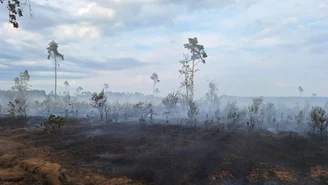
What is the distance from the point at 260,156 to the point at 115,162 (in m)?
9.40

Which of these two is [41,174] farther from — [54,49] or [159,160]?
[54,49]

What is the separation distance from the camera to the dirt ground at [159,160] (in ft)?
38.2

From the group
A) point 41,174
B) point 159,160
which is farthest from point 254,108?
point 41,174

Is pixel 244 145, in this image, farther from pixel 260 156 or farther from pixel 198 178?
pixel 198 178

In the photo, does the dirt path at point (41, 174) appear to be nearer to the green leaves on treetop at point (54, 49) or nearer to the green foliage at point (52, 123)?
the green foliage at point (52, 123)

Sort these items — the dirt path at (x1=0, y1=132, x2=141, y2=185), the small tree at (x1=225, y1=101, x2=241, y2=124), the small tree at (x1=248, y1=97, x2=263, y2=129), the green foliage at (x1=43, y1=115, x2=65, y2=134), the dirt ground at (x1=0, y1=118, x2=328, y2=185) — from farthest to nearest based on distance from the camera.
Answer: the small tree at (x1=225, y1=101, x2=241, y2=124), the small tree at (x1=248, y1=97, x2=263, y2=129), the green foliage at (x1=43, y1=115, x2=65, y2=134), the dirt ground at (x1=0, y1=118, x2=328, y2=185), the dirt path at (x1=0, y1=132, x2=141, y2=185)

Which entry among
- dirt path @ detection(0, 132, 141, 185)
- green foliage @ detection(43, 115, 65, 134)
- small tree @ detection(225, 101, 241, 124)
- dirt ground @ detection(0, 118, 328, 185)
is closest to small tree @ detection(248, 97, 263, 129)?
small tree @ detection(225, 101, 241, 124)

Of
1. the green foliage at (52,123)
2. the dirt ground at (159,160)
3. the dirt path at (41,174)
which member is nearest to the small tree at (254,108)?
the dirt ground at (159,160)

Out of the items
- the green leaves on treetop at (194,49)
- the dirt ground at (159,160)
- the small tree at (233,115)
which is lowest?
the dirt ground at (159,160)

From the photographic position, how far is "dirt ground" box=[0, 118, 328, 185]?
1165cm

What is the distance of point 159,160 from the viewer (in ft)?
47.5

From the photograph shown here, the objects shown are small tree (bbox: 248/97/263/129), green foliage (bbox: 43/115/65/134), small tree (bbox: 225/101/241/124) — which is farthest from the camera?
small tree (bbox: 225/101/241/124)

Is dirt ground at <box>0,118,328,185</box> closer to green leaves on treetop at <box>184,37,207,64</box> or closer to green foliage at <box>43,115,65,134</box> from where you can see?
green foliage at <box>43,115,65,134</box>

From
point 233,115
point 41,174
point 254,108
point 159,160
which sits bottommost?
point 159,160
